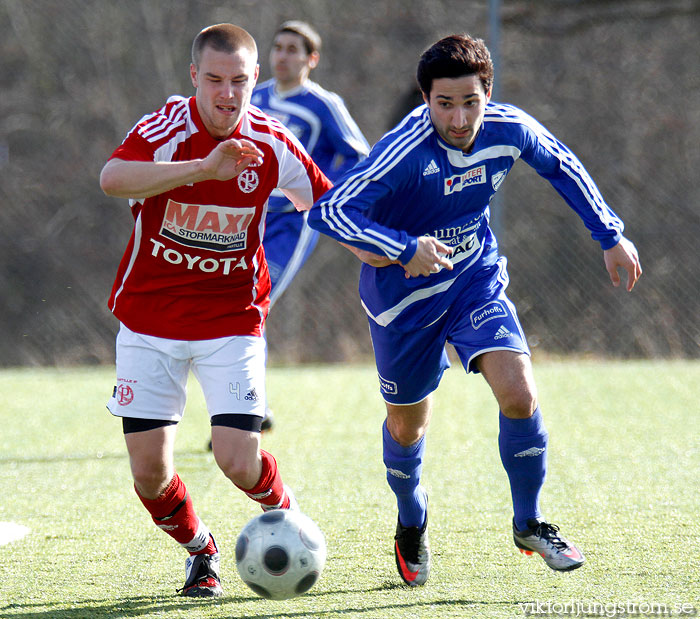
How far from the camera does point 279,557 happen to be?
2.70m

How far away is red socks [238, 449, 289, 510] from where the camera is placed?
302cm

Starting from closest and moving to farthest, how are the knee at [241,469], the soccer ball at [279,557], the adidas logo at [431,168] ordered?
the soccer ball at [279,557], the knee at [241,469], the adidas logo at [431,168]

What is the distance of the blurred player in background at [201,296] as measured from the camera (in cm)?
294

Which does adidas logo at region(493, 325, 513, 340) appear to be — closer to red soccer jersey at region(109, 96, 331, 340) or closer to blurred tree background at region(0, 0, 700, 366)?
red soccer jersey at region(109, 96, 331, 340)

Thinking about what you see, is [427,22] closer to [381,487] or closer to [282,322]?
[282,322]

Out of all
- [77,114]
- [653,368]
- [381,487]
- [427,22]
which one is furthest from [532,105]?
[381,487]

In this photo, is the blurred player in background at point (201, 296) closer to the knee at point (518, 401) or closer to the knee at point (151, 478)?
the knee at point (151, 478)

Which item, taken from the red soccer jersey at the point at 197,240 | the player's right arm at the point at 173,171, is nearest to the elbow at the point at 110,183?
the player's right arm at the point at 173,171

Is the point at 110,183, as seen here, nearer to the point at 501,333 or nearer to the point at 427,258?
the point at 427,258

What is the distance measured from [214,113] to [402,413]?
113 cm

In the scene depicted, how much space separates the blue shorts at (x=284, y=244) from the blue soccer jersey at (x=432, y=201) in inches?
83.5

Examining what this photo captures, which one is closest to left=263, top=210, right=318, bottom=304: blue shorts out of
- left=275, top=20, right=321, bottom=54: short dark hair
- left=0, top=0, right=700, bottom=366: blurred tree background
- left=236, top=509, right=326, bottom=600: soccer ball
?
left=275, top=20, right=321, bottom=54: short dark hair

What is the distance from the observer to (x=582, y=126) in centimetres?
1052

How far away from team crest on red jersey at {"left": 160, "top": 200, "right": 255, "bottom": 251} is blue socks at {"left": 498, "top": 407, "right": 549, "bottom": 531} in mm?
1002
